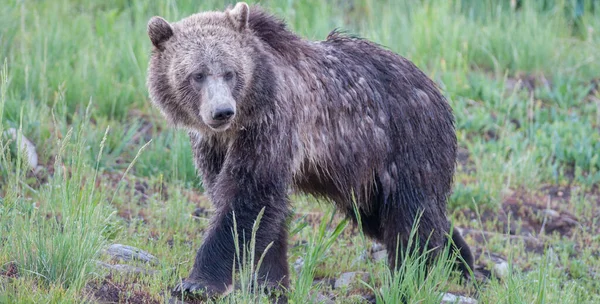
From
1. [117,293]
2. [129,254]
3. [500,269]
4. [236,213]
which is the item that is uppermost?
[236,213]

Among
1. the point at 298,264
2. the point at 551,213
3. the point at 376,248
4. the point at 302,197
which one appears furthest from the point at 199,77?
the point at 551,213

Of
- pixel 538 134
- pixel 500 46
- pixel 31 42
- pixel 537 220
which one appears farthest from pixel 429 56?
pixel 31 42

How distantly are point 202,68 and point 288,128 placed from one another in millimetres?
579

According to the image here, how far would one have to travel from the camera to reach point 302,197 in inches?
261

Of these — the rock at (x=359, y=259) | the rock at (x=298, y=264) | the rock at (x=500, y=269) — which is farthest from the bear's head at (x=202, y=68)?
the rock at (x=500, y=269)

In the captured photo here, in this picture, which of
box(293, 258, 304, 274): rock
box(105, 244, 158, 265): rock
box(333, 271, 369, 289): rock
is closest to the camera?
box(105, 244, 158, 265): rock

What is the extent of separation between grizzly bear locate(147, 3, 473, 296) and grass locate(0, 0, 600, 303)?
0.29m

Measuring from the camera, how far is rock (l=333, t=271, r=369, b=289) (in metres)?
5.61

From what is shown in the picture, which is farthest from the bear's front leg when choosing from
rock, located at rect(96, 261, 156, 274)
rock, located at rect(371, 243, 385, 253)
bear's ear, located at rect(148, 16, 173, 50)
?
rock, located at rect(371, 243, 385, 253)

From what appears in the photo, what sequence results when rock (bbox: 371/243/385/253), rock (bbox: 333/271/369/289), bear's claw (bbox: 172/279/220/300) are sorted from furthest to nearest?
rock (bbox: 371/243/385/253) < rock (bbox: 333/271/369/289) < bear's claw (bbox: 172/279/220/300)

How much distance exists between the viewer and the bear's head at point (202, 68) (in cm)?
457

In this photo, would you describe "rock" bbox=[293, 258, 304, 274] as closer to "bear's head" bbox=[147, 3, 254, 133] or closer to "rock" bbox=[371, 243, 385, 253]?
"rock" bbox=[371, 243, 385, 253]

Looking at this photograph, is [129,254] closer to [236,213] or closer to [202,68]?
[236,213]

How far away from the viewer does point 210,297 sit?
4.57 meters
